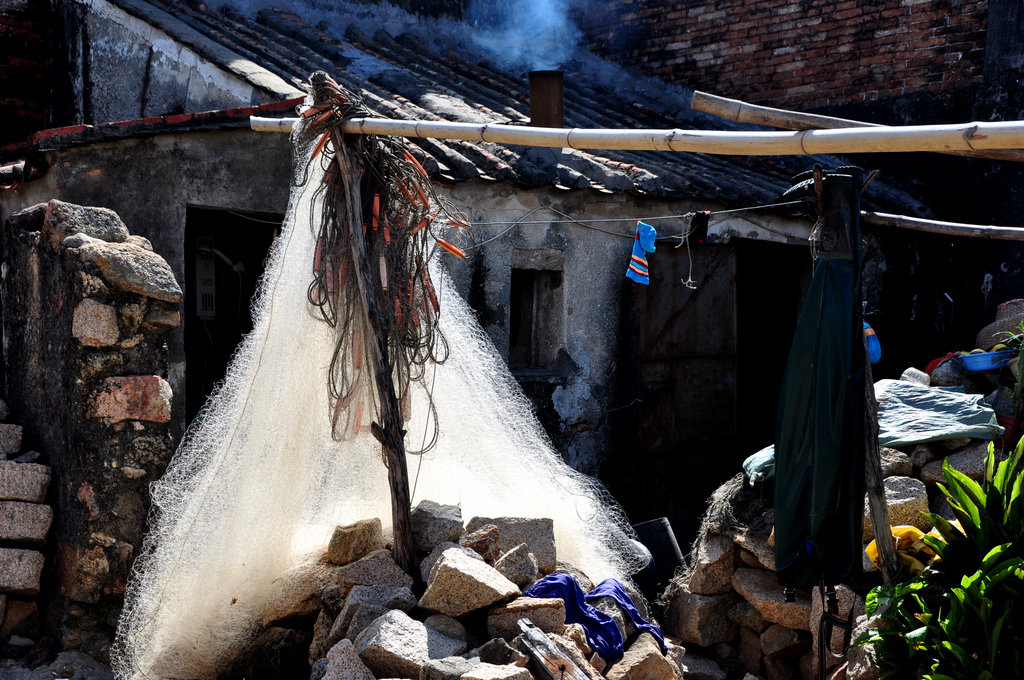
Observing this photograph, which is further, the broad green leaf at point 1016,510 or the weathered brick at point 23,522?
the weathered brick at point 23,522

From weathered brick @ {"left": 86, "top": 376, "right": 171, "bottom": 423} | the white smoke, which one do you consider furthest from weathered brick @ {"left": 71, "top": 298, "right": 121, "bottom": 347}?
the white smoke

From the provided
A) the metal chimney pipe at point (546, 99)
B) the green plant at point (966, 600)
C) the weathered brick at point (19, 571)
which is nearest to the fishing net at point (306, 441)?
the weathered brick at point (19, 571)

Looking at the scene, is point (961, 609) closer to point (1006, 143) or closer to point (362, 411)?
point (1006, 143)

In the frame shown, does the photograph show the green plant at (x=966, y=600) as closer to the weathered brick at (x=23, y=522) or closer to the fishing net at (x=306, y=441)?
the fishing net at (x=306, y=441)

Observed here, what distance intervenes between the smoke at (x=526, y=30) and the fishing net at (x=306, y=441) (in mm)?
7988

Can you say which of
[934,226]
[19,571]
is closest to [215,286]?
[19,571]

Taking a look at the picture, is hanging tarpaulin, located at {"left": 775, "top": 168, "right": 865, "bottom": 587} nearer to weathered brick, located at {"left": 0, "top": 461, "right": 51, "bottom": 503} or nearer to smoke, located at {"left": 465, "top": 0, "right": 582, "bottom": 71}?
weathered brick, located at {"left": 0, "top": 461, "right": 51, "bottom": 503}

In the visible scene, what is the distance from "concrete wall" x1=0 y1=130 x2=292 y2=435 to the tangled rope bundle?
6.80 ft

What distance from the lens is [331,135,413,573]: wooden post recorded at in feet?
14.3

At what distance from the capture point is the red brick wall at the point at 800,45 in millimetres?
9875

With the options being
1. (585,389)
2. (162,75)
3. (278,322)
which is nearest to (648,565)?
(585,389)

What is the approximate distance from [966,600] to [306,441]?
9.03ft

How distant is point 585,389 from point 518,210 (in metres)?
1.54

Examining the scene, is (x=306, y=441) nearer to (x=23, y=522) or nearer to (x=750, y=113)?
(x=23, y=522)
